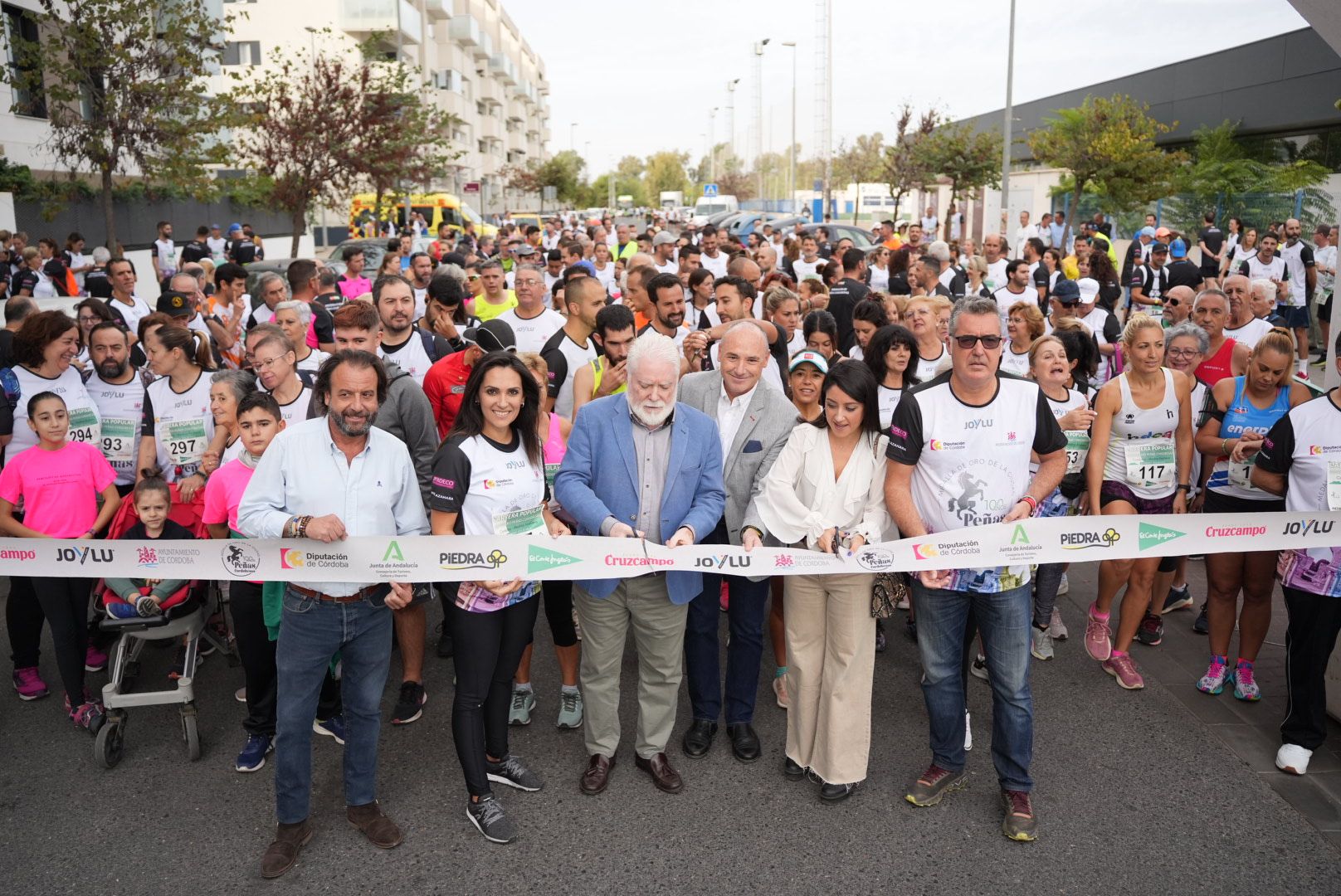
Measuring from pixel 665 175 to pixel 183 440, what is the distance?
13324 cm

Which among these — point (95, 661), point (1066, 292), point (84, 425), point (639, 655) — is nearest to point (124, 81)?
point (84, 425)

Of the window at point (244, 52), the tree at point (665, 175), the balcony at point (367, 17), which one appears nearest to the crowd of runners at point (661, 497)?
the balcony at point (367, 17)

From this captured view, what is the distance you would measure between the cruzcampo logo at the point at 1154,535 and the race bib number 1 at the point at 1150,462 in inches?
28.7

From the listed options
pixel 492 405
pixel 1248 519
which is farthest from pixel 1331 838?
pixel 492 405

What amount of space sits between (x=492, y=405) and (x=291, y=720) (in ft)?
4.91

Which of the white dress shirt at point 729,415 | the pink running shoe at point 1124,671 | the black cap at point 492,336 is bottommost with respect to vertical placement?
the pink running shoe at point 1124,671

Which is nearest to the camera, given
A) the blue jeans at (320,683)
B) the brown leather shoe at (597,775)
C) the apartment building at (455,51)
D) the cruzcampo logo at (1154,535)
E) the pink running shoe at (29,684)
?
the blue jeans at (320,683)

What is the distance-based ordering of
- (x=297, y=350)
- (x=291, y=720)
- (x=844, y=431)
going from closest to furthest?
(x=291, y=720) → (x=844, y=431) → (x=297, y=350)

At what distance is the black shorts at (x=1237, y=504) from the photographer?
5.27 metres

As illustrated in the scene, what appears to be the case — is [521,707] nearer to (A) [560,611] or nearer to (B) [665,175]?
(A) [560,611]

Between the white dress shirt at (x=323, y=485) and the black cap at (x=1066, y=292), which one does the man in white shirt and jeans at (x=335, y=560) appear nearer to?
the white dress shirt at (x=323, y=485)

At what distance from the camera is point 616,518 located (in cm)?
450

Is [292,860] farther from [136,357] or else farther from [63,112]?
[63,112]

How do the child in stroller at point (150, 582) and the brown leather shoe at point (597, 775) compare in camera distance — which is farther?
the child in stroller at point (150, 582)
